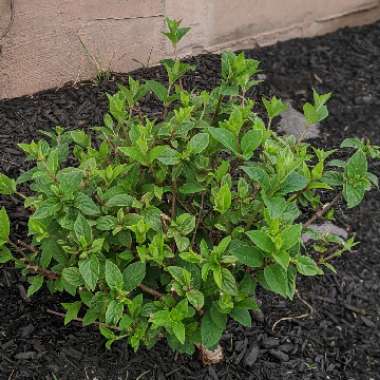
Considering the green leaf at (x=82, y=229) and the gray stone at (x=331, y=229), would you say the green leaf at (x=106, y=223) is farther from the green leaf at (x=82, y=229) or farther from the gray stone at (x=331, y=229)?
the gray stone at (x=331, y=229)

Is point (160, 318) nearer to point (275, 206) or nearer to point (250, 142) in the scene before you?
point (275, 206)

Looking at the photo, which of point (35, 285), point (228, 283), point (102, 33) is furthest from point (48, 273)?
point (102, 33)

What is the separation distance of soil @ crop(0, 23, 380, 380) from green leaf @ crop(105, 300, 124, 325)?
510 mm

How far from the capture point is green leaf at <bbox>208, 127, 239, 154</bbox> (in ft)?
6.38

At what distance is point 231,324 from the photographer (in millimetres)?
2516

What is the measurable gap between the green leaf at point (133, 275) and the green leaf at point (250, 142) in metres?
0.49

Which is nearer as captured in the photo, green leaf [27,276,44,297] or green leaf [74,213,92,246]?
green leaf [74,213,92,246]

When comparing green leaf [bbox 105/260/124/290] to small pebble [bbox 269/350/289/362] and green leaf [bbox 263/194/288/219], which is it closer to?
green leaf [bbox 263/194/288/219]

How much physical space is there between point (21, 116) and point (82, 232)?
58.6 inches

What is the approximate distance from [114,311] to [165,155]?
0.51 m

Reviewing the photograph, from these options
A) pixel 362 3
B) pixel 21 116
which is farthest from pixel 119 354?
pixel 362 3

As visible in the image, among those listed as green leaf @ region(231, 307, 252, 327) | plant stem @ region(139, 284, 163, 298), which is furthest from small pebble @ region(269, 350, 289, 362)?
plant stem @ region(139, 284, 163, 298)

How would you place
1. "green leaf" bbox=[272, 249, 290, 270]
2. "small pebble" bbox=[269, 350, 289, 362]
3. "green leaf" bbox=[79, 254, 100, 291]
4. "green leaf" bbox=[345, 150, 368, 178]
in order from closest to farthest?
"green leaf" bbox=[272, 249, 290, 270] < "green leaf" bbox=[79, 254, 100, 291] < "green leaf" bbox=[345, 150, 368, 178] < "small pebble" bbox=[269, 350, 289, 362]

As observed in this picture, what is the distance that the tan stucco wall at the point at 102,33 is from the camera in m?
3.09
